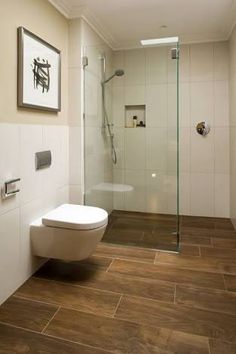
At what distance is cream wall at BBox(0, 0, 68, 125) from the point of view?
1.76 meters

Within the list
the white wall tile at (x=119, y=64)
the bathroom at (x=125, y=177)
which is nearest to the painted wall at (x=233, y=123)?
the bathroom at (x=125, y=177)

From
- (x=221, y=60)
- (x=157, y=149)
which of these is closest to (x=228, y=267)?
(x=157, y=149)

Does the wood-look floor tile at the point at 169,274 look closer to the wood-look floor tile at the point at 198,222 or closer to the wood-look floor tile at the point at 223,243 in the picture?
the wood-look floor tile at the point at 223,243

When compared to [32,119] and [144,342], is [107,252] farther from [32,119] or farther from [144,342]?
[32,119]

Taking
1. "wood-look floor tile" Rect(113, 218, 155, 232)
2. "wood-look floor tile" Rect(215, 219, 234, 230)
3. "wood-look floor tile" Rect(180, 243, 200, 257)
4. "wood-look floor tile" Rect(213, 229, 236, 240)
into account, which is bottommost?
"wood-look floor tile" Rect(180, 243, 200, 257)

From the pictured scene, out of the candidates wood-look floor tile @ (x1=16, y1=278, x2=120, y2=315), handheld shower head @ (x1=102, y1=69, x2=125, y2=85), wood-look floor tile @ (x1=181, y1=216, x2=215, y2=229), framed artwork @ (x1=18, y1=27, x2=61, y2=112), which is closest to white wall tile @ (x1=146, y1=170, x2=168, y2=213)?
wood-look floor tile @ (x1=181, y1=216, x2=215, y2=229)

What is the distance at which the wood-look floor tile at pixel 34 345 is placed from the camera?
1403 mm

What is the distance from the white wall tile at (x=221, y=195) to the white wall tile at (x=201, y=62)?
126 centimetres

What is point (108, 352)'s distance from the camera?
139 centimetres

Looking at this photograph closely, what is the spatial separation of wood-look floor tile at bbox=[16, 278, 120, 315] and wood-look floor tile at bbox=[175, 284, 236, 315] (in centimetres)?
45

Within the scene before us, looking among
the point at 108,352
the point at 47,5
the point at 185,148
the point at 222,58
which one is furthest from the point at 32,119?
the point at 222,58

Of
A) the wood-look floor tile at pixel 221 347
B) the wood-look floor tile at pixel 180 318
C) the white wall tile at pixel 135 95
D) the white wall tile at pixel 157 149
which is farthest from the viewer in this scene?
the white wall tile at pixel 135 95

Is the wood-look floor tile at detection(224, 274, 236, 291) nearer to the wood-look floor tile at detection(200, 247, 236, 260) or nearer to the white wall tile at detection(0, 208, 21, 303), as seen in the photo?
the wood-look floor tile at detection(200, 247, 236, 260)

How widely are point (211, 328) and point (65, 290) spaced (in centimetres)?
99
